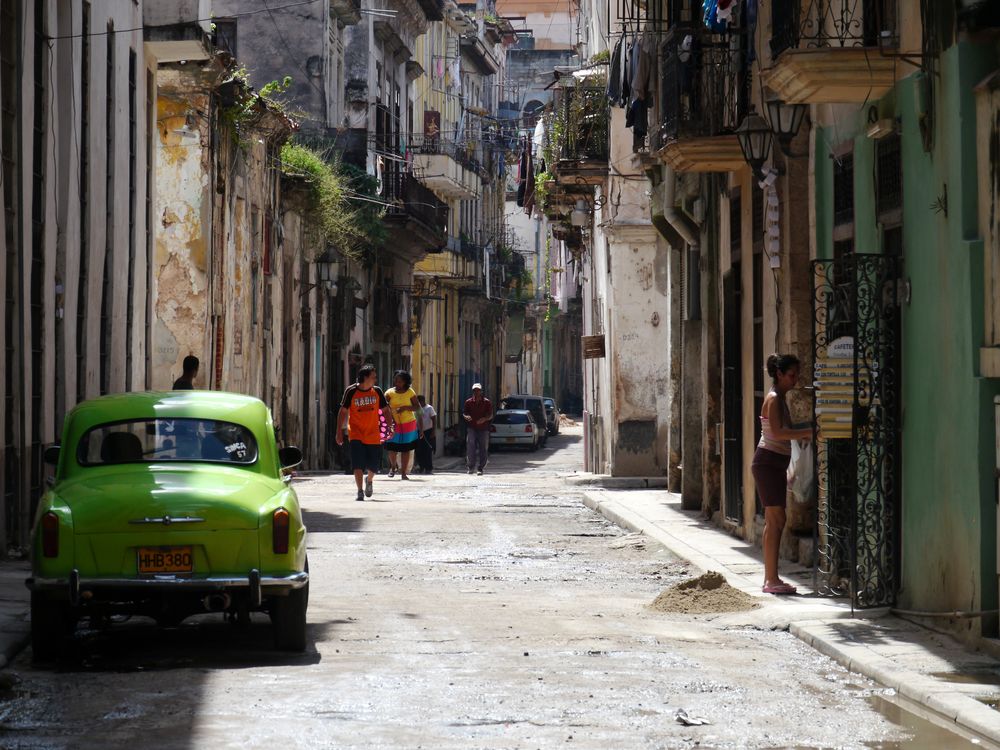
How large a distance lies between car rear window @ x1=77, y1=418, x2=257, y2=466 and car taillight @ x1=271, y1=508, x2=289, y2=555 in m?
0.90

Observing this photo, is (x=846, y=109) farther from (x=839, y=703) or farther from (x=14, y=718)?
(x=14, y=718)

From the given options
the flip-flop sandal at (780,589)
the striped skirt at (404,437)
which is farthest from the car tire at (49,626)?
the striped skirt at (404,437)

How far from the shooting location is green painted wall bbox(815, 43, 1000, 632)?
1053 centimetres

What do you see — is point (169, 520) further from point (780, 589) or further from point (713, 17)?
point (713, 17)

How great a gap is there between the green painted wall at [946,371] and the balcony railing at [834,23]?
68 centimetres

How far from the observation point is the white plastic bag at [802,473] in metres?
15.0

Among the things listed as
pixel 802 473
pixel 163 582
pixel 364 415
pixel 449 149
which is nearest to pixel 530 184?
pixel 449 149

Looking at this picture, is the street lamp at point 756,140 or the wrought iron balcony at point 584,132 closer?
the street lamp at point 756,140

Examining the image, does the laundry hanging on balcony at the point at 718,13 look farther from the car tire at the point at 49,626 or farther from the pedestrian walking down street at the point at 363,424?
the car tire at the point at 49,626

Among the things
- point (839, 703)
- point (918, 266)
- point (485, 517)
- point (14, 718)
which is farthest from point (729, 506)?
point (14, 718)

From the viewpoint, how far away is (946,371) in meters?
11.0

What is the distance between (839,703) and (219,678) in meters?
3.13

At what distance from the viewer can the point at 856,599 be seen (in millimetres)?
11883

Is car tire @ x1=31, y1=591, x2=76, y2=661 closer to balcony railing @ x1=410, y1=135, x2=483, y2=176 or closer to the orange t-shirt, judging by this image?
the orange t-shirt
